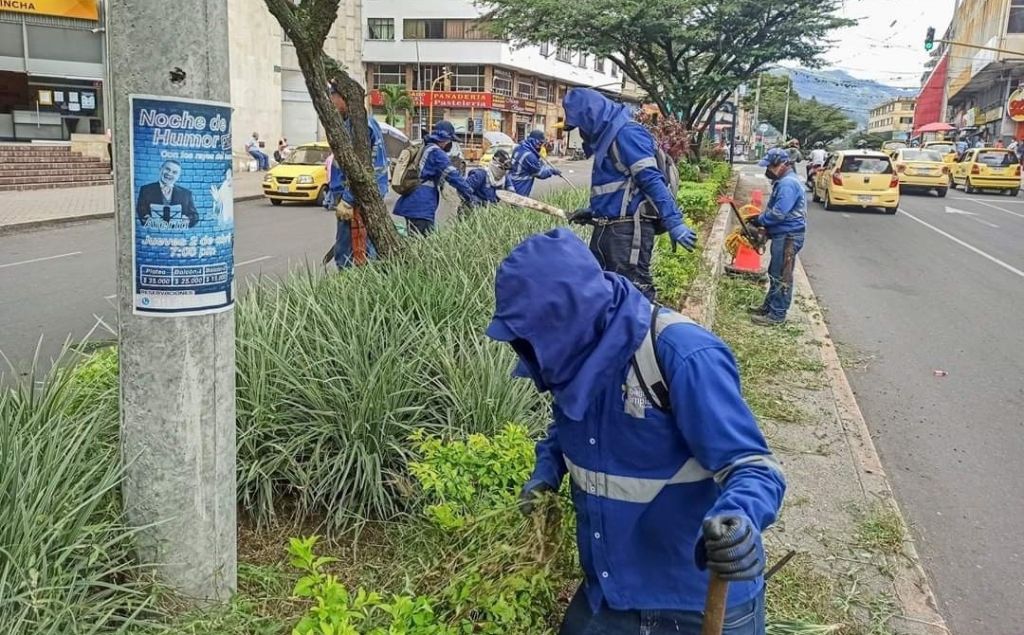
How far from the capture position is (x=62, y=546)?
237 centimetres

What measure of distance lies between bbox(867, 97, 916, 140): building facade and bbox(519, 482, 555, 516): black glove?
135479mm

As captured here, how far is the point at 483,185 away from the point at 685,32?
13.0 m

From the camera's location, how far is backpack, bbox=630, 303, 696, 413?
1.97m

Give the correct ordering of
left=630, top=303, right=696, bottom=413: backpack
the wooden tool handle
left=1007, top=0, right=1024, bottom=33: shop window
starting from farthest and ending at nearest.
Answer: left=1007, top=0, right=1024, bottom=33: shop window < left=630, top=303, right=696, bottom=413: backpack < the wooden tool handle

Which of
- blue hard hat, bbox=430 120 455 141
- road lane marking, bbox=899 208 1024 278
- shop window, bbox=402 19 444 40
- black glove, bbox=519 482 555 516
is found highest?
shop window, bbox=402 19 444 40

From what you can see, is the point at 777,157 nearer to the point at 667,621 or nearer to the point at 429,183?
the point at 429,183

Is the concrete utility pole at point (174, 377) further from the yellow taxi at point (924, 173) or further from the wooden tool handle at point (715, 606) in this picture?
the yellow taxi at point (924, 173)

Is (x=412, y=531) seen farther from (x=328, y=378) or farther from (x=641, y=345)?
(x=641, y=345)

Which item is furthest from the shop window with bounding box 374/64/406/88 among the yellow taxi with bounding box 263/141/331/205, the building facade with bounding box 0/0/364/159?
the yellow taxi with bounding box 263/141/331/205

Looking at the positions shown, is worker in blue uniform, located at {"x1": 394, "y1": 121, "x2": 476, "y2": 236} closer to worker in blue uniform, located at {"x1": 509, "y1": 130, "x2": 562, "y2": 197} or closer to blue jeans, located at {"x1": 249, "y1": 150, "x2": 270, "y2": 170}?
worker in blue uniform, located at {"x1": 509, "y1": 130, "x2": 562, "y2": 197}

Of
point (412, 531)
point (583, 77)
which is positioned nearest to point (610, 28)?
point (412, 531)

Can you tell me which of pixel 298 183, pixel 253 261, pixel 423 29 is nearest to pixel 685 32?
pixel 298 183

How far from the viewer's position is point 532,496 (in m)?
2.47

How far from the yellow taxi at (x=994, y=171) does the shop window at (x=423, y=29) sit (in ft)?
117
